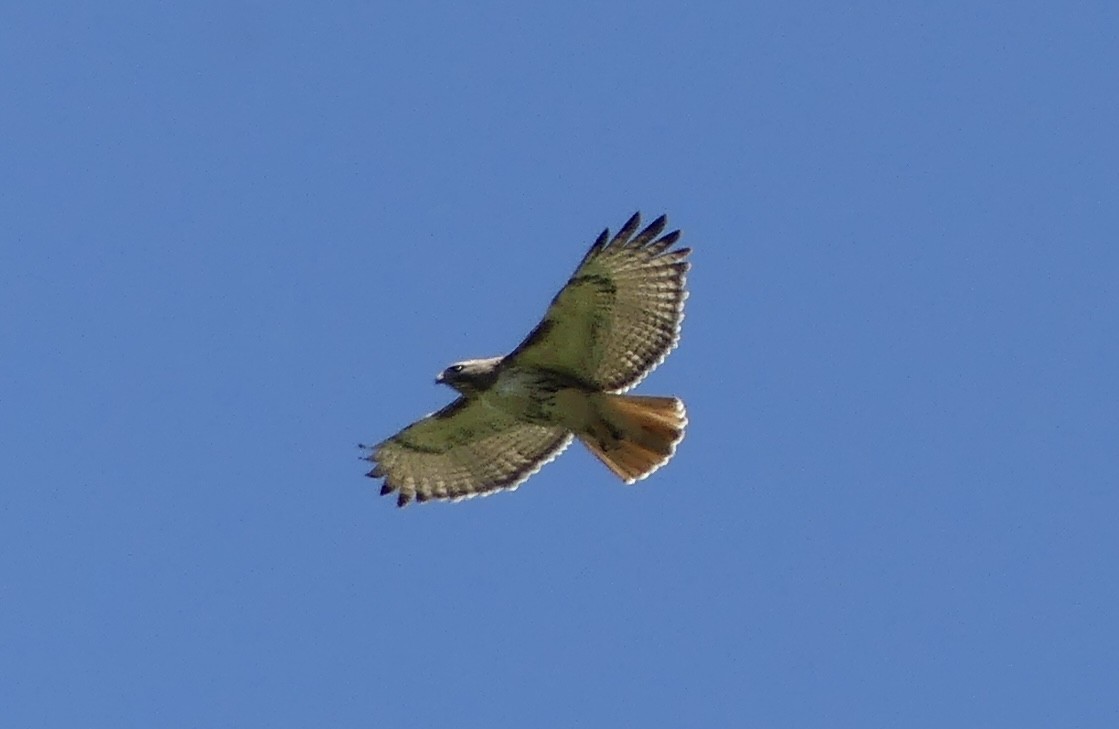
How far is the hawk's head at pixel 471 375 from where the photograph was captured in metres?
14.0

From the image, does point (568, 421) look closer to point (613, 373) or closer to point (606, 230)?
point (613, 373)

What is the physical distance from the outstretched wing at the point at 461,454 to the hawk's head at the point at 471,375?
0.87 meters

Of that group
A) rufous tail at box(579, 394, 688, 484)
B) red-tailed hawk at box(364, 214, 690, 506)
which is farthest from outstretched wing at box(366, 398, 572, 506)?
rufous tail at box(579, 394, 688, 484)

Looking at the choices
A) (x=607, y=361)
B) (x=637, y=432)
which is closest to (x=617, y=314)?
(x=607, y=361)

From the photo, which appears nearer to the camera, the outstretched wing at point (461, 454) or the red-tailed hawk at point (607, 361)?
the red-tailed hawk at point (607, 361)

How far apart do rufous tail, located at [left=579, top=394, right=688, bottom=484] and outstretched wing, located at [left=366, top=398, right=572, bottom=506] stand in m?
0.81

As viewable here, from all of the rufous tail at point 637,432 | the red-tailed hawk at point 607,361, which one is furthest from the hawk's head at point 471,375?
the rufous tail at point 637,432

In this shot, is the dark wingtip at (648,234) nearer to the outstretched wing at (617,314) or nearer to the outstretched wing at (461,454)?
the outstretched wing at (617,314)

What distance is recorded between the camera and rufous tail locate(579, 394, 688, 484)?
46.0ft

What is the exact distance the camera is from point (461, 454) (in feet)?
50.6

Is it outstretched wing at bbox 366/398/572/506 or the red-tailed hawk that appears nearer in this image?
the red-tailed hawk

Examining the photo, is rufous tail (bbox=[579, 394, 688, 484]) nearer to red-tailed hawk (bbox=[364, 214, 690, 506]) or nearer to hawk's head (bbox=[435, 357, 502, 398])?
red-tailed hawk (bbox=[364, 214, 690, 506])

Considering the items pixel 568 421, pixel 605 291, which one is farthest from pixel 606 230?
pixel 568 421

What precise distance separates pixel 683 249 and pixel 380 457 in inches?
115
